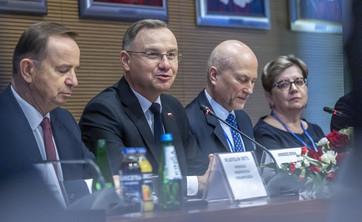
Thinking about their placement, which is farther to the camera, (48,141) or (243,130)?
(243,130)

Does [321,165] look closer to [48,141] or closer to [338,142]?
[338,142]

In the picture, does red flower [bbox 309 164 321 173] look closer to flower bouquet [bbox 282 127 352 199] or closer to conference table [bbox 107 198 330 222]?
flower bouquet [bbox 282 127 352 199]

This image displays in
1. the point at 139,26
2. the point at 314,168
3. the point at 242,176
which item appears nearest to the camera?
the point at 242,176

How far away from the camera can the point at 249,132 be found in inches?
132

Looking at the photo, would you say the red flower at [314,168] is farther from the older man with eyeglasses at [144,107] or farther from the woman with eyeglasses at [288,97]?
the woman with eyeglasses at [288,97]

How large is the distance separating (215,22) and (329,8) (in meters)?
0.95

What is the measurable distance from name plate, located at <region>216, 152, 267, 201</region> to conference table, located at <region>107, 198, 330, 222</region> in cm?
6

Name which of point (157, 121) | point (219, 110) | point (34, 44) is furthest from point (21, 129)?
point (219, 110)

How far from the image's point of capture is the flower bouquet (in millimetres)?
2176

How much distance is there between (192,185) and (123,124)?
428mm

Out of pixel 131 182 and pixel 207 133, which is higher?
pixel 131 182

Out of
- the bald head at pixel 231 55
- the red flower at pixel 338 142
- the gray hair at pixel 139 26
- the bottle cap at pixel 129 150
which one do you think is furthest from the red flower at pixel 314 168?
the bald head at pixel 231 55

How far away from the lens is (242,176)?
1.98 m

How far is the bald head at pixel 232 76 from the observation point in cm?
338
